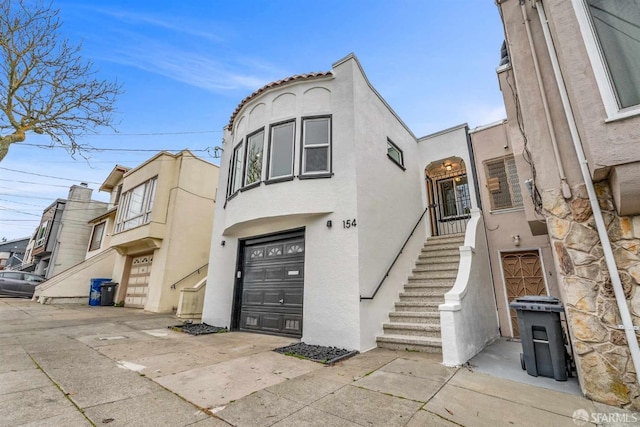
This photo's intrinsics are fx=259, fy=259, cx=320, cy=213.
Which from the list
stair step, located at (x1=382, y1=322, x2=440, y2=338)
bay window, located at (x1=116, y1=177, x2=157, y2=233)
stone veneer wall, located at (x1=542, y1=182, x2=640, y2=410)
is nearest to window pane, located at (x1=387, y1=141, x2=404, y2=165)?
stair step, located at (x1=382, y1=322, x2=440, y2=338)

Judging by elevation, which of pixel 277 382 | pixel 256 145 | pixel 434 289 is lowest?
pixel 277 382

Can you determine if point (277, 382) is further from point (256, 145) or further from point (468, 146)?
point (468, 146)

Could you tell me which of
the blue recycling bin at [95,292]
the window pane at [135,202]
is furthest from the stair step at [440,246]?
the blue recycling bin at [95,292]

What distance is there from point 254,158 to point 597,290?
7040 mm

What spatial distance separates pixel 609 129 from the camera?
108 inches

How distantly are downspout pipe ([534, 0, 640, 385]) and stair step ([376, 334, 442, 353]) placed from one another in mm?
2459

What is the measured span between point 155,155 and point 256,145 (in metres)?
7.58

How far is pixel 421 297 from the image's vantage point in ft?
20.3

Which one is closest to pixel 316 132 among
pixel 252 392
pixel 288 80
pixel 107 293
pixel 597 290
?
pixel 288 80

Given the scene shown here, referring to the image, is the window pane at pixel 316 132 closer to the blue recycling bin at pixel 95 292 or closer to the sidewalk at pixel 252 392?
the sidewalk at pixel 252 392

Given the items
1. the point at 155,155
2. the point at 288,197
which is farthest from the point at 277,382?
the point at 155,155

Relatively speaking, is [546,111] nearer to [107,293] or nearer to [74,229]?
[107,293]

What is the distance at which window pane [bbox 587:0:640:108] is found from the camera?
280 cm

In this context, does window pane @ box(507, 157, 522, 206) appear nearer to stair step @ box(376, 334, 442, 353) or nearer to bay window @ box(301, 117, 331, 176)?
stair step @ box(376, 334, 442, 353)
